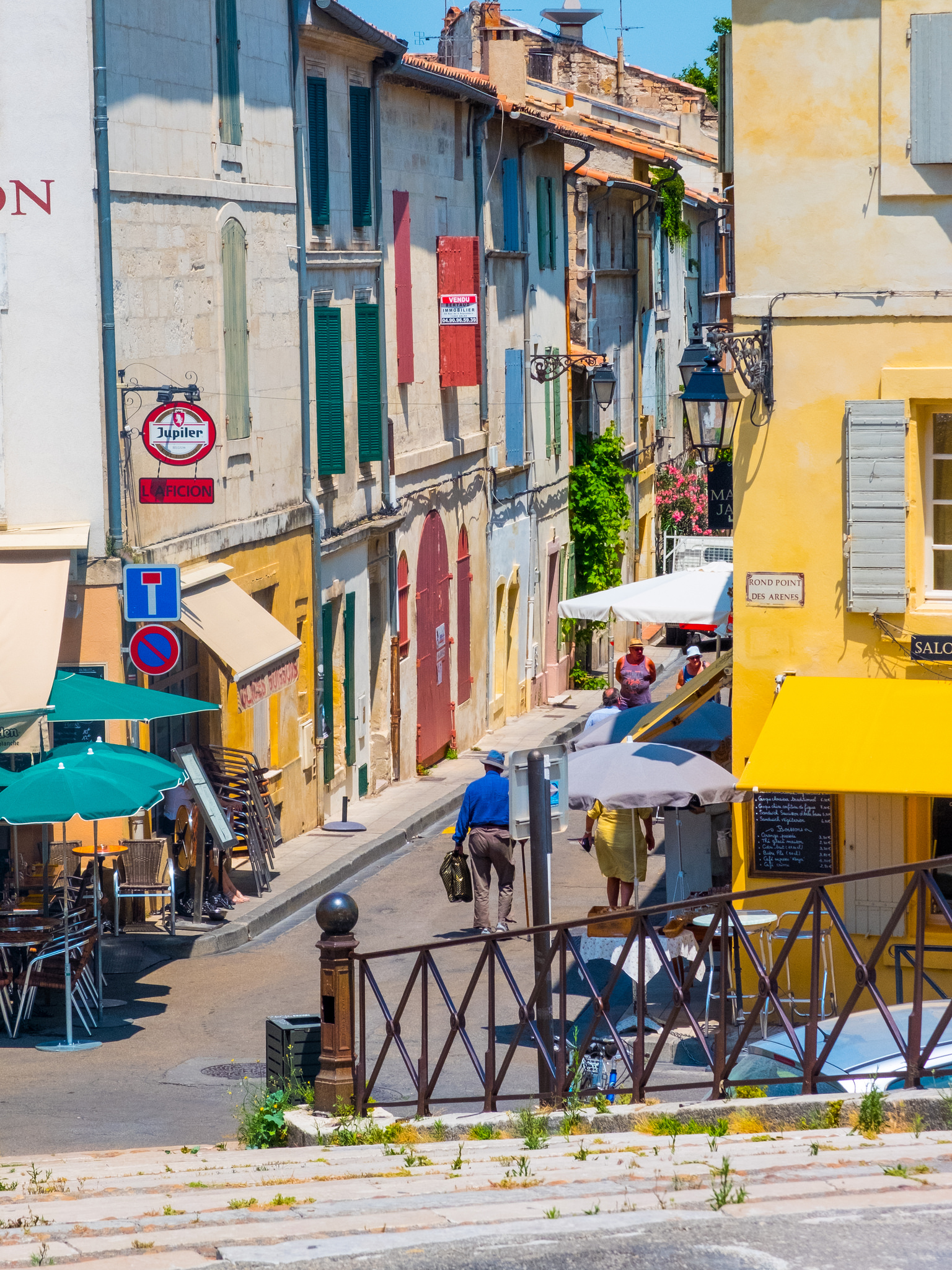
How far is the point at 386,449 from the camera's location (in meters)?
22.2

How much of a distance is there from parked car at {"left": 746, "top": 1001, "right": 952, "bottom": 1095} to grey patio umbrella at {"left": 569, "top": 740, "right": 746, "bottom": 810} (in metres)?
3.44

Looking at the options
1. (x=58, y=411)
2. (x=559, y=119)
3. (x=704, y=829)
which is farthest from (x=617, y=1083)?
(x=559, y=119)

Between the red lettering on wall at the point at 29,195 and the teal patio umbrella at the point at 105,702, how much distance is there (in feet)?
11.6

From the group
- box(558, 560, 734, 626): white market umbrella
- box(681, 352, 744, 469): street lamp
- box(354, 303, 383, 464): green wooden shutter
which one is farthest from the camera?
box(354, 303, 383, 464): green wooden shutter

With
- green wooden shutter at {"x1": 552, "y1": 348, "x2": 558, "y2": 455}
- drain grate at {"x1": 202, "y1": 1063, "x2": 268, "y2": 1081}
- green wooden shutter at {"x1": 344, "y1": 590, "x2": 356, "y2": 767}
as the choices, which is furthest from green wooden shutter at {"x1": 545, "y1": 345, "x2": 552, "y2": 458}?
drain grate at {"x1": 202, "y1": 1063, "x2": 268, "y2": 1081}

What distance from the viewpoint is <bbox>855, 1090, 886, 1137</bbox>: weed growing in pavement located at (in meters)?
6.51

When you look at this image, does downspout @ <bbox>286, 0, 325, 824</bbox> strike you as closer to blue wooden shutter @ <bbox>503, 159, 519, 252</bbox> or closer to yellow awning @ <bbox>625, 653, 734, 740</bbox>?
yellow awning @ <bbox>625, 653, 734, 740</bbox>

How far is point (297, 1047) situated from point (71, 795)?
2.82 meters

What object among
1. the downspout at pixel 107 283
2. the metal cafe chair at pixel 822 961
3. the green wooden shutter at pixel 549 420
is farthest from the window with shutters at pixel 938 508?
the green wooden shutter at pixel 549 420

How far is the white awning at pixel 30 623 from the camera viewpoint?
12.8 m

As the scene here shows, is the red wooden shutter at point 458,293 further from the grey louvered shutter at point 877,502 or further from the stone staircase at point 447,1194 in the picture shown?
the stone staircase at point 447,1194

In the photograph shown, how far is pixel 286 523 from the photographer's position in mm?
18578

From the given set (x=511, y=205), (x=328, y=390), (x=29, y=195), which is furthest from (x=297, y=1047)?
(x=511, y=205)

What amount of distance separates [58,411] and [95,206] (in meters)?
1.60
